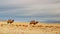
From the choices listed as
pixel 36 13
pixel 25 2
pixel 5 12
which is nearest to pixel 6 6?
pixel 5 12

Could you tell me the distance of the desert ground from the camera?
6.52 metres

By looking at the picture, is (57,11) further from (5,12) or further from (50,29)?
(5,12)

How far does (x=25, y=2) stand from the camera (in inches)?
290

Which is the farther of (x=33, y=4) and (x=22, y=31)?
(x=33, y=4)

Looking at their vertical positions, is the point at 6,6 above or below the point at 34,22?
above

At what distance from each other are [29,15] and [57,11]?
1.25m

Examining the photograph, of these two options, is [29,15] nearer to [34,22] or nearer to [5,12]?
[34,22]

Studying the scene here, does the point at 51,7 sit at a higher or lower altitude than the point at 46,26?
higher

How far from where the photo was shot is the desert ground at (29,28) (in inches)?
257

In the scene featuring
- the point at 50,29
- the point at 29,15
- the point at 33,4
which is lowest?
the point at 50,29

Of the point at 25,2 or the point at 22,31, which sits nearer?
the point at 22,31

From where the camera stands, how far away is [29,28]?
23.7ft

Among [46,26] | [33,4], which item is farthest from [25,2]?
[46,26]

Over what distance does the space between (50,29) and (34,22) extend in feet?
2.98
